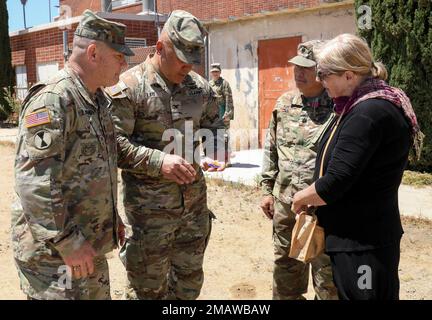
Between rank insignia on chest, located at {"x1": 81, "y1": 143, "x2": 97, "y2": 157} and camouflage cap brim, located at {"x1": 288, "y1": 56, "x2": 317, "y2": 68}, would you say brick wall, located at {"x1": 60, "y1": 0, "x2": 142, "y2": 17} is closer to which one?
camouflage cap brim, located at {"x1": 288, "y1": 56, "x2": 317, "y2": 68}

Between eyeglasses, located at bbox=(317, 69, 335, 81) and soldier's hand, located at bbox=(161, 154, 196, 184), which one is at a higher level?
eyeglasses, located at bbox=(317, 69, 335, 81)

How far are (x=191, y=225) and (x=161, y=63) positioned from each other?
1046 millimetres

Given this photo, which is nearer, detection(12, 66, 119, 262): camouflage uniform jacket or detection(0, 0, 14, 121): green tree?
detection(12, 66, 119, 262): camouflage uniform jacket

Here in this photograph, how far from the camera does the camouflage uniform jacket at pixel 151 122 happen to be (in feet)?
9.41

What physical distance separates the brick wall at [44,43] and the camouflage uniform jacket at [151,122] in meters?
11.9

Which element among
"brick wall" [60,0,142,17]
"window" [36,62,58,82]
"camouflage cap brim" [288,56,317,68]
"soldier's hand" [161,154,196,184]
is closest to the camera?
"soldier's hand" [161,154,196,184]

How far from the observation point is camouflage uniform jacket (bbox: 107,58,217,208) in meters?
2.87

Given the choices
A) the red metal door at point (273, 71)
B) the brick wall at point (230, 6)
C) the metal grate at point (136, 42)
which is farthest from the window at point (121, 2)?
the red metal door at point (273, 71)

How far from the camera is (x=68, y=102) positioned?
2.27 metres

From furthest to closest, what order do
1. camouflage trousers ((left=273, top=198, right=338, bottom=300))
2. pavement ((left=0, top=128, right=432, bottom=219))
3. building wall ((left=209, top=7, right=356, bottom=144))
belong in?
building wall ((left=209, top=7, right=356, bottom=144)), pavement ((left=0, top=128, right=432, bottom=219)), camouflage trousers ((left=273, top=198, right=338, bottom=300))

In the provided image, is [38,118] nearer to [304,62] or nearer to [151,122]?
[151,122]

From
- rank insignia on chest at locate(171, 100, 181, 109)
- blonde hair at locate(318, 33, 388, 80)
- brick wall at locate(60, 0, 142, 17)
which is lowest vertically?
rank insignia on chest at locate(171, 100, 181, 109)

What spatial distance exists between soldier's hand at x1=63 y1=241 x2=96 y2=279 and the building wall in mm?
8293

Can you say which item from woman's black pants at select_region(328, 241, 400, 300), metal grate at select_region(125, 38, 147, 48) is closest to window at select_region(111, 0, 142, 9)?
metal grate at select_region(125, 38, 147, 48)
